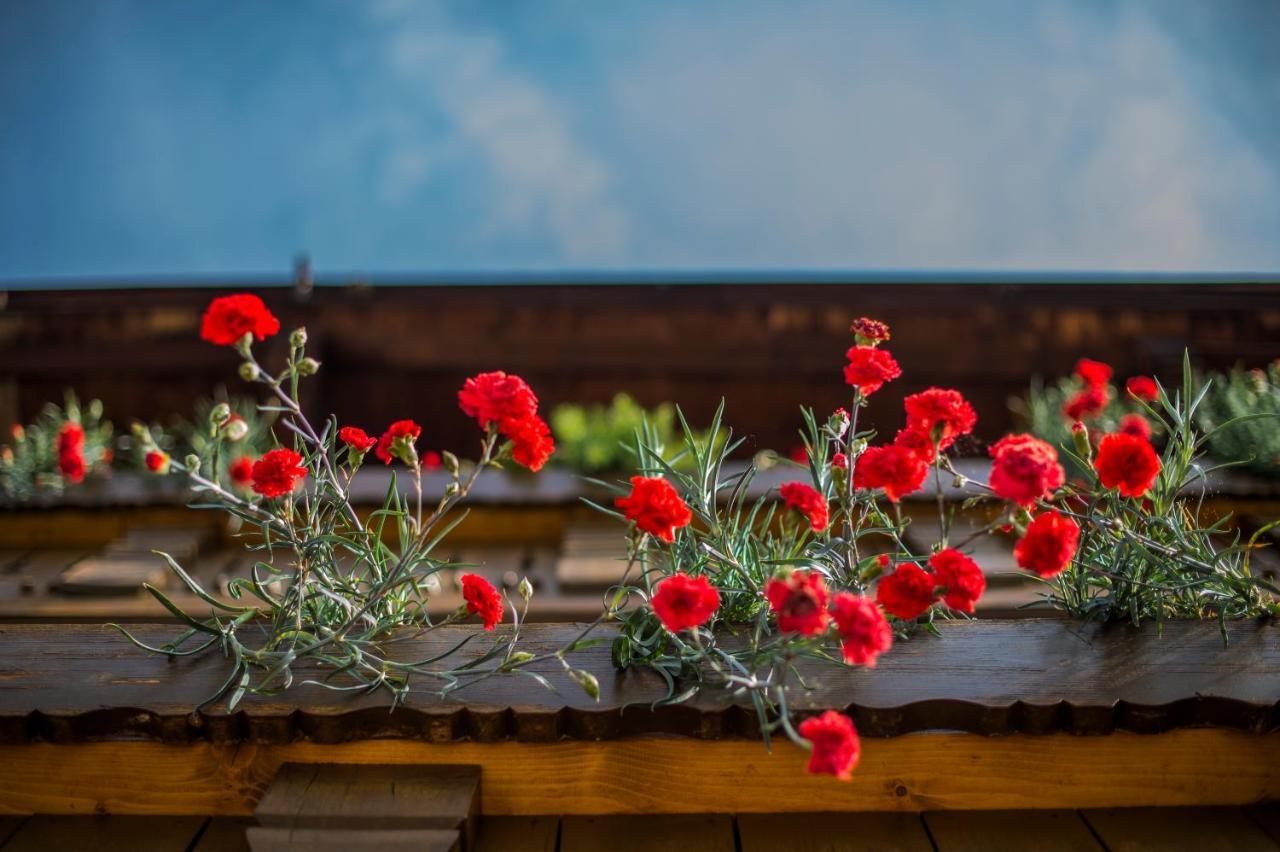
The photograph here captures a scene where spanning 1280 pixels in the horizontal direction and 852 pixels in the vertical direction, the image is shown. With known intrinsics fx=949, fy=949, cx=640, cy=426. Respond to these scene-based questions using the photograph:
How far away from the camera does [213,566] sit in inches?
89.8

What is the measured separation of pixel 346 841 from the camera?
36.1 inches

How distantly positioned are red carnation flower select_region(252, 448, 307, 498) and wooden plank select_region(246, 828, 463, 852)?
349mm

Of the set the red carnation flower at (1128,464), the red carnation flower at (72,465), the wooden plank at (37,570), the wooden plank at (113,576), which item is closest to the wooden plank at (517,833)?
the red carnation flower at (1128,464)

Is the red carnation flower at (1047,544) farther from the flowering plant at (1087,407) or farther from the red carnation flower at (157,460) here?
the flowering plant at (1087,407)

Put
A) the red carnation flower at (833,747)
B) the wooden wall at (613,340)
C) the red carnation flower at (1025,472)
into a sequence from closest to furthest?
the red carnation flower at (833,747) < the red carnation flower at (1025,472) < the wooden wall at (613,340)

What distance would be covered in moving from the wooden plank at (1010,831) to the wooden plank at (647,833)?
0.75 feet

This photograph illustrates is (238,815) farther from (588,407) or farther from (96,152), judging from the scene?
(96,152)

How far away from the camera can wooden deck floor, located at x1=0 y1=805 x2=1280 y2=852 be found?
988 millimetres

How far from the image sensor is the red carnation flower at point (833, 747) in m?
0.76

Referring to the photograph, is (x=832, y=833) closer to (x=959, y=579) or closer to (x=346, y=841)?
(x=959, y=579)

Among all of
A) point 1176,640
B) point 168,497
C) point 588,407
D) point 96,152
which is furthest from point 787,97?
point 1176,640

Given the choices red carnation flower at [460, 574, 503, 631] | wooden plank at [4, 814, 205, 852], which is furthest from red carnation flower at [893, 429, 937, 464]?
wooden plank at [4, 814, 205, 852]

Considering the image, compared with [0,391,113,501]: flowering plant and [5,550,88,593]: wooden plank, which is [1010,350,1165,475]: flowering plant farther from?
[0,391,113,501]: flowering plant

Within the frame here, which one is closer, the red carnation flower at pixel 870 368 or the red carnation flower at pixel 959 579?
the red carnation flower at pixel 959 579
